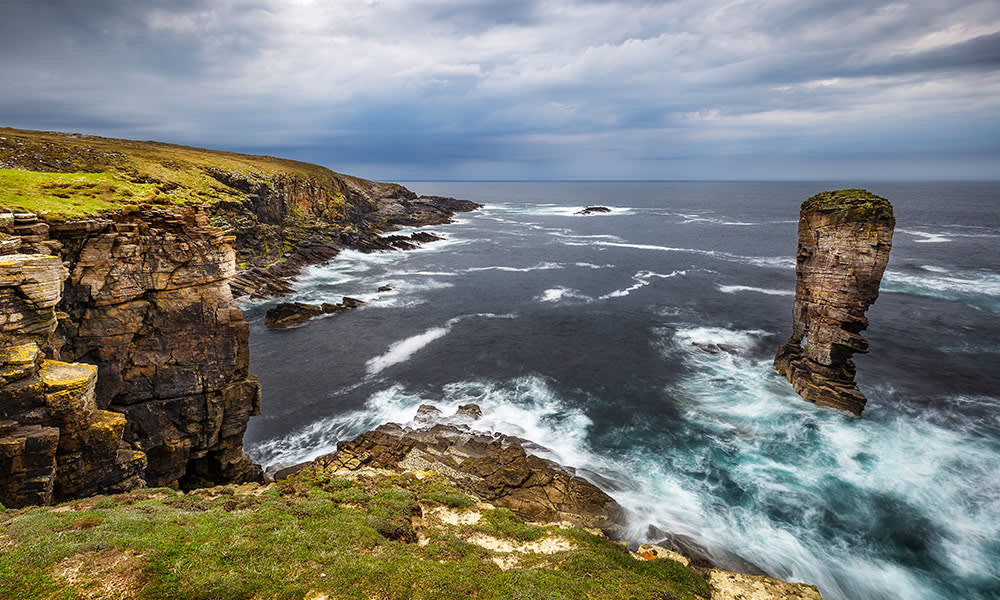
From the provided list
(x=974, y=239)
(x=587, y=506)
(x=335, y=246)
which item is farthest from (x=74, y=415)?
(x=974, y=239)

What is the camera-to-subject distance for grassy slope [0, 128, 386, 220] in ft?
62.3

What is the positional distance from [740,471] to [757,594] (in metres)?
11.3

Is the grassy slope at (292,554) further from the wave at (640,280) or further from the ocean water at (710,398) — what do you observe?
the wave at (640,280)

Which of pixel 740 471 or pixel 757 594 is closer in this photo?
pixel 757 594

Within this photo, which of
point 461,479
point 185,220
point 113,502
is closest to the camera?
point 113,502

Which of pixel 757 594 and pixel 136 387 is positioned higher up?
pixel 136 387

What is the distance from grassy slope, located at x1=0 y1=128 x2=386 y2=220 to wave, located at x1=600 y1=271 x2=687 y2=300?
49148mm

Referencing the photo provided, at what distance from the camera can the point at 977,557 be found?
19.1m

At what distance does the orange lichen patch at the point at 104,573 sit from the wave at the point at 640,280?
178ft

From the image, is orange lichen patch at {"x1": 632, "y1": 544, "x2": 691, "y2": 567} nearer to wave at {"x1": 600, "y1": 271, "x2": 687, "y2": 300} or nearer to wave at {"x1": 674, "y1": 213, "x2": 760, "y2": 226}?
wave at {"x1": 600, "y1": 271, "x2": 687, "y2": 300}

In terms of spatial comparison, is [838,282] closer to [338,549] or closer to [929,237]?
[338,549]

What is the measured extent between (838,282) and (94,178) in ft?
155

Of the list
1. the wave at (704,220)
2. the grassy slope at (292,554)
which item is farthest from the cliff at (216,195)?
the wave at (704,220)

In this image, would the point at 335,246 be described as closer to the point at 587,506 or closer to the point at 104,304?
the point at 104,304
